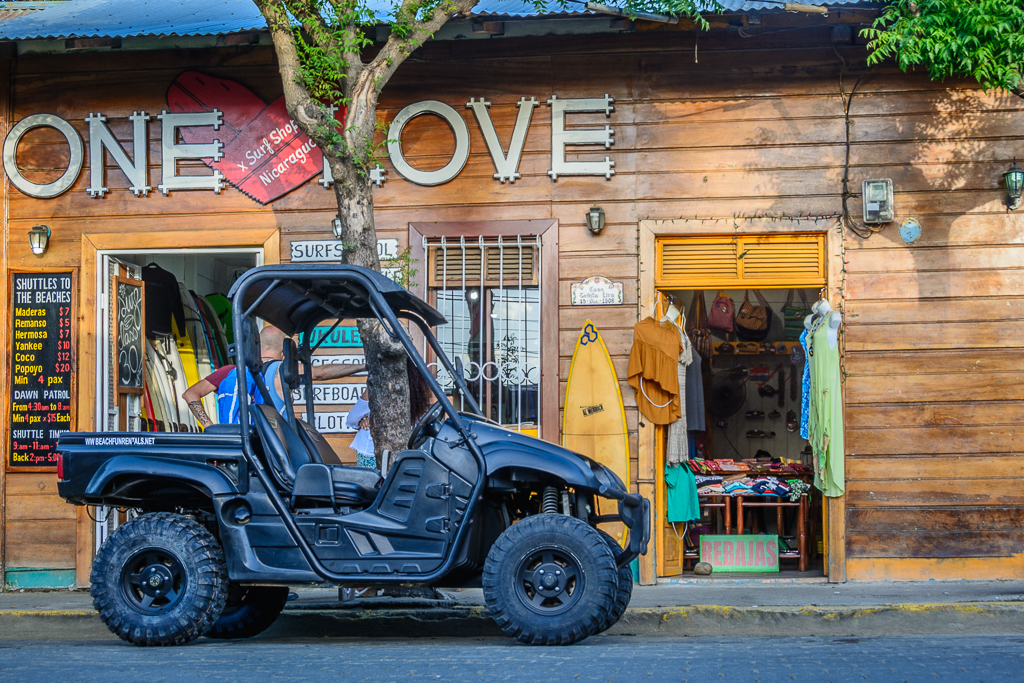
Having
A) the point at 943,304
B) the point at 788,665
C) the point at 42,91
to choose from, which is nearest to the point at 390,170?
the point at 42,91

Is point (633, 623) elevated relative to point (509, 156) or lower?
lower

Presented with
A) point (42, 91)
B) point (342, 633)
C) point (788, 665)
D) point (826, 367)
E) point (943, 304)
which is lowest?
point (342, 633)

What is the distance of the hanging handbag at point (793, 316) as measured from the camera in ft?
33.0

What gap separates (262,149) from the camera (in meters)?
8.47

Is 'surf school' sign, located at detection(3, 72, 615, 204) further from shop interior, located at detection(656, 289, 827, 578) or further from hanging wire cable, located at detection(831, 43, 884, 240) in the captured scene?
hanging wire cable, located at detection(831, 43, 884, 240)

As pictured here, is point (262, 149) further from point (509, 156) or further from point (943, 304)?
point (943, 304)

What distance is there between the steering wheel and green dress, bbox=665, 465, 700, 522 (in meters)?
3.39

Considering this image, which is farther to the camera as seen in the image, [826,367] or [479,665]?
[826,367]

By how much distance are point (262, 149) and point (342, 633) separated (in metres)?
4.31

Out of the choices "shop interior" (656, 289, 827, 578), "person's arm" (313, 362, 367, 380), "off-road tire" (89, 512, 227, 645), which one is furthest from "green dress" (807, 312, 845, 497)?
"off-road tire" (89, 512, 227, 645)

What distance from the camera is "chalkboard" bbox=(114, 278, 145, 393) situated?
8.73m

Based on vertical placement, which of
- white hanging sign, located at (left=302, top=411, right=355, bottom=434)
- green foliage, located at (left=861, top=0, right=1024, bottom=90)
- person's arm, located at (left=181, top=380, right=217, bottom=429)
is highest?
green foliage, located at (left=861, top=0, right=1024, bottom=90)

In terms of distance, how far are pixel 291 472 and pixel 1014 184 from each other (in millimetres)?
6251

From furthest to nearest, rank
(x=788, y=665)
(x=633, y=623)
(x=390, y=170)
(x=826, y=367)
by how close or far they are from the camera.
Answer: (x=390, y=170) < (x=826, y=367) < (x=633, y=623) < (x=788, y=665)
